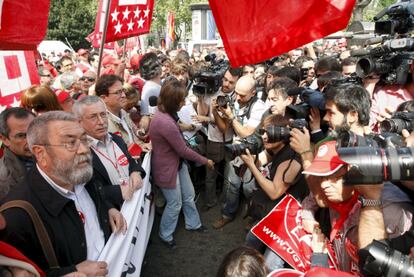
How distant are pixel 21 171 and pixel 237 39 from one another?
1.80 meters

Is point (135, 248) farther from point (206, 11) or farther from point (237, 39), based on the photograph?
point (206, 11)

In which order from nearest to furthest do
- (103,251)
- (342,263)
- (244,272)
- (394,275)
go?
(394,275) < (244,272) < (342,263) < (103,251)

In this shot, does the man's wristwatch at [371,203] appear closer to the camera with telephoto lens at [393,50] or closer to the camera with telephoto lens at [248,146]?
the camera with telephoto lens at [248,146]

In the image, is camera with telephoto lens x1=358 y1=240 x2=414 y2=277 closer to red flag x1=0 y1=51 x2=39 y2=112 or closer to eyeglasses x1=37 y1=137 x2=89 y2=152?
eyeglasses x1=37 y1=137 x2=89 y2=152

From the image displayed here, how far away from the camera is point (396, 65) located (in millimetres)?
2994

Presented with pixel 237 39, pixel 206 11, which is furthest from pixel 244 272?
pixel 206 11

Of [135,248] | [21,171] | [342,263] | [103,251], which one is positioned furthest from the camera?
[135,248]

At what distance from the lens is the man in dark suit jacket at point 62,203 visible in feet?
5.86

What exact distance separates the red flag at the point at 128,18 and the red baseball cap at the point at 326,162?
9.83 feet

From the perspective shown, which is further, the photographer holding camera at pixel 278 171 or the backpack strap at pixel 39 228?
the photographer holding camera at pixel 278 171

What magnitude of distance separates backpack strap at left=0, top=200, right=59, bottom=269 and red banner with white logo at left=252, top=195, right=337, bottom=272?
1307 mm

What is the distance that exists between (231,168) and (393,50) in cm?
220

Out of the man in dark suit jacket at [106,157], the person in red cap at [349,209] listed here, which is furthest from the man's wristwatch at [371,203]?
the man in dark suit jacket at [106,157]

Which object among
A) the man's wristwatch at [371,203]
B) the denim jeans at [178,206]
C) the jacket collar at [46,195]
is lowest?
the denim jeans at [178,206]
